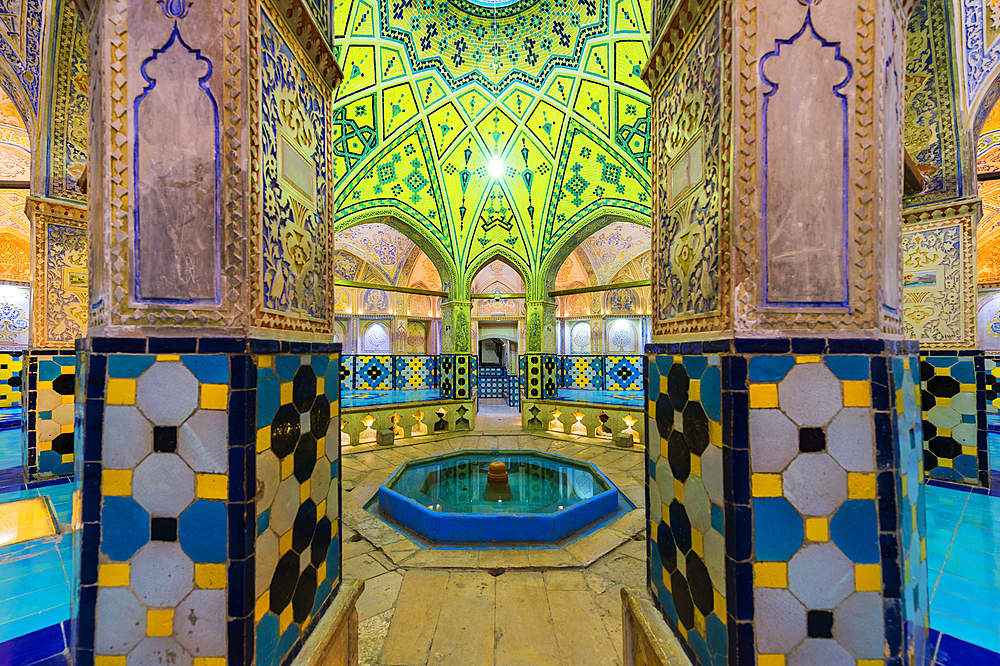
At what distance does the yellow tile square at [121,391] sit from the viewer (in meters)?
1.12

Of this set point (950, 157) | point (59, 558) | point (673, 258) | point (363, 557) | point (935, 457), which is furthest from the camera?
point (935, 457)

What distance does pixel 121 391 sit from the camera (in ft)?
3.68

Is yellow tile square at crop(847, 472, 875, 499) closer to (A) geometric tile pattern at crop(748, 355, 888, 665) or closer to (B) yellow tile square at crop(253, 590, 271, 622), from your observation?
(A) geometric tile pattern at crop(748, 355, 888, 665)

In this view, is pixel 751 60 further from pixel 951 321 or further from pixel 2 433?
pixel 2 433

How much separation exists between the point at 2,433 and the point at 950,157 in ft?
45.2

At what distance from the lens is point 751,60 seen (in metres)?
1.15

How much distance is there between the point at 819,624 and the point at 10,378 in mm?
14779

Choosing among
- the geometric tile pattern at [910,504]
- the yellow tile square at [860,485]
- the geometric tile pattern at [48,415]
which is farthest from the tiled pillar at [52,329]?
the geometric tile pattern at [910,504]

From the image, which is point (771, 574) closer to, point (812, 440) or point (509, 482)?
point (812, 440)

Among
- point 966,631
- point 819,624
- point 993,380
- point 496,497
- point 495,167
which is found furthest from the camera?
point 495,167

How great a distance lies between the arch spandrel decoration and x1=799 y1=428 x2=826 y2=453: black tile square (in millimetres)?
6585

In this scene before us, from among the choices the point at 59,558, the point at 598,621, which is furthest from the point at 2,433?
the point at 598,621

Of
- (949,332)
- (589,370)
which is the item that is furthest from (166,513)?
(589,370)

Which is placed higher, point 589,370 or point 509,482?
point 589,370
